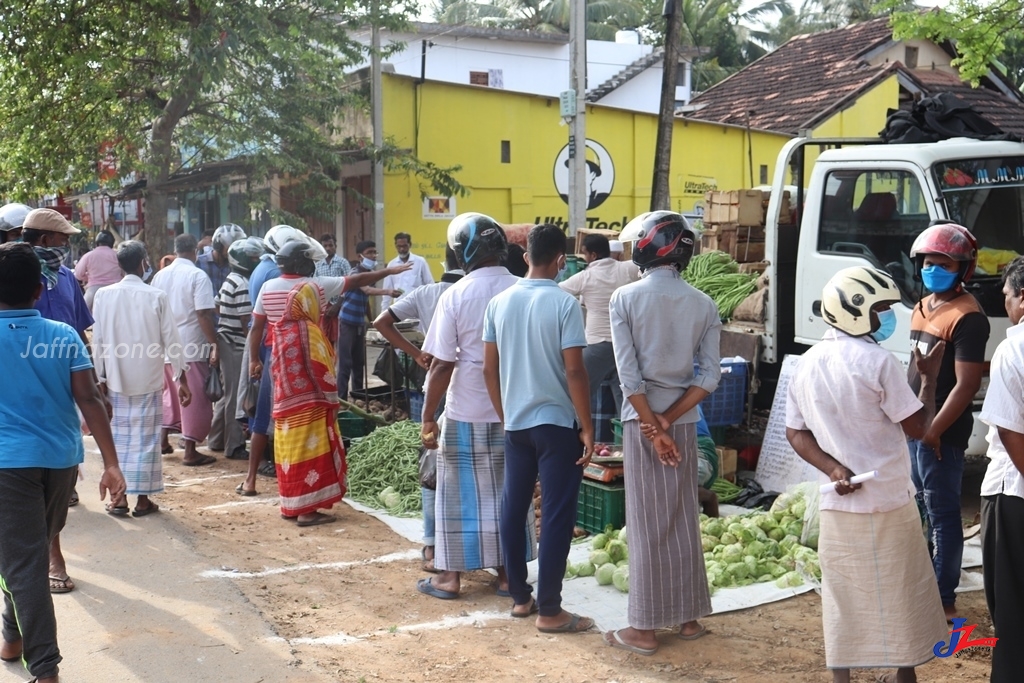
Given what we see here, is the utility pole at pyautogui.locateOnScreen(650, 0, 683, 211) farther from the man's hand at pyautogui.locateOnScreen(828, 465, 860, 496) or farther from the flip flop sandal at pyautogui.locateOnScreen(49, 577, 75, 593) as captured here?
the man's hand at pyautogui.locateOnScreen(828, 465, 860, 496)

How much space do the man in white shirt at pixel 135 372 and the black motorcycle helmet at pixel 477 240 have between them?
2956 mm

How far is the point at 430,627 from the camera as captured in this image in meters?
5.34

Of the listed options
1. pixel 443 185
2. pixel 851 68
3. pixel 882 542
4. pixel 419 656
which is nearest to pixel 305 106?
pixel 443 185

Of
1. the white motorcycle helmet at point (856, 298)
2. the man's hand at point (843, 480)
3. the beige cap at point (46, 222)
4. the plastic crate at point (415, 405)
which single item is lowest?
the plastic crate at point (415, 405)

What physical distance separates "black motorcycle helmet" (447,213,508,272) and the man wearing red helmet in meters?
2.12

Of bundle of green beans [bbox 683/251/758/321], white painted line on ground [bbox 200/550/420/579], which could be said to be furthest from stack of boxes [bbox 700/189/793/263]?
white painted line on ground [bbox 200/550/420/579]

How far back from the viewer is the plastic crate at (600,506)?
658 centimetres

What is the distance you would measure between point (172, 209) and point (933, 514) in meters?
25.3

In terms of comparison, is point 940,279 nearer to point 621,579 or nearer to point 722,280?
point 621,579

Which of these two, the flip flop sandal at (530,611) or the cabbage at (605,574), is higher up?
the cabbage at (605,574)

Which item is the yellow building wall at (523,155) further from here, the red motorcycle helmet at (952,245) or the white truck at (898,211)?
the red motorcycle helmet at (952,245)

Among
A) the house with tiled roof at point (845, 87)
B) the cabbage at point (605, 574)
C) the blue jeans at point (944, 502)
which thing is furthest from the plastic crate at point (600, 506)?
the house with tiled roof at point (845, 87)

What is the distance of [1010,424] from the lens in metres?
3.53

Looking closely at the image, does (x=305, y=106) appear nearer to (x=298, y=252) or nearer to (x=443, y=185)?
(x=443, y=185)
